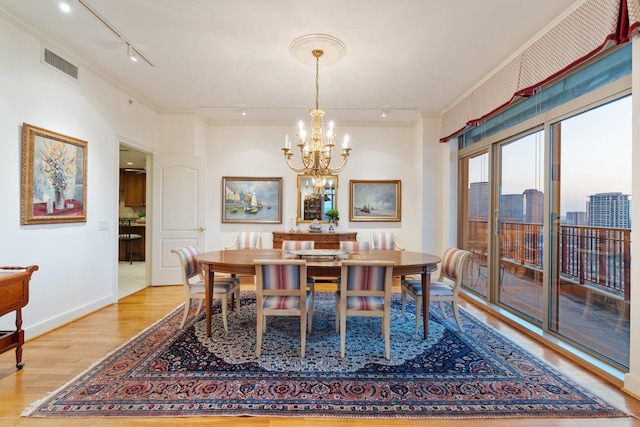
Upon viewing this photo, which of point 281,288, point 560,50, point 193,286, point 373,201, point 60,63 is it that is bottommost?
point 193,286

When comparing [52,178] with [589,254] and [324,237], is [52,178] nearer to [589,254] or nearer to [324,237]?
[324,237]

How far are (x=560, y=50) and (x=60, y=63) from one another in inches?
186

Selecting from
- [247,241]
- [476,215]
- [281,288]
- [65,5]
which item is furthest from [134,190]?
[476,215]

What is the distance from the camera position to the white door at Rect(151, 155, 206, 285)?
4.85 meters

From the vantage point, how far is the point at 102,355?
2570 mm

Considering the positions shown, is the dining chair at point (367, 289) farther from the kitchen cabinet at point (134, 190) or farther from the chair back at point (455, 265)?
the kitchen cabinet at point (134, 190)

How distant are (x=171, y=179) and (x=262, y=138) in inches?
67.2

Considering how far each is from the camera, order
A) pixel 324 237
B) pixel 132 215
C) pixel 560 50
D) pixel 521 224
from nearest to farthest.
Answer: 1. pixel 560 50
2. pixel 521 224
3. pixel 324 237
4. pixel 132 215

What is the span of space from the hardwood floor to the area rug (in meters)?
0.06

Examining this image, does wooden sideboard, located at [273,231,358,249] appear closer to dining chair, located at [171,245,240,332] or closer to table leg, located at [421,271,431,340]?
dining chair, located at [171,245,240,332]

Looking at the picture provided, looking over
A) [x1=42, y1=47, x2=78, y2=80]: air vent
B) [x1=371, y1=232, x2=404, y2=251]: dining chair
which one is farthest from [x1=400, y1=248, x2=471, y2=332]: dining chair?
[x1=42, y1=47, x2=78, y2=80]: air vent

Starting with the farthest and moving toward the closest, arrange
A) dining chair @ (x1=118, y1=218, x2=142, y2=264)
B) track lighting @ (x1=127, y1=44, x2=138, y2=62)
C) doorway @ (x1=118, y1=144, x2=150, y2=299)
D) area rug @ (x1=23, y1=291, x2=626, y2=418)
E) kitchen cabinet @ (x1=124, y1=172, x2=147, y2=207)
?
kitchen cabinet @ (x1=124, y1=172, x2=147, y2=207) < dining chair @ (x1=118, y1=218, x2=142, y2=264) < doorway @ (x1=118, y1=144, x2=150, y2=299) < track lighting @ (x1=127, y1=44, x2=138, y2=62) < area rug @ (x1=23, y1=291, x2=626, y2=418)

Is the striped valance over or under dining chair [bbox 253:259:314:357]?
over

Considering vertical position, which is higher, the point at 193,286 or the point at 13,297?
the point at 13,297
